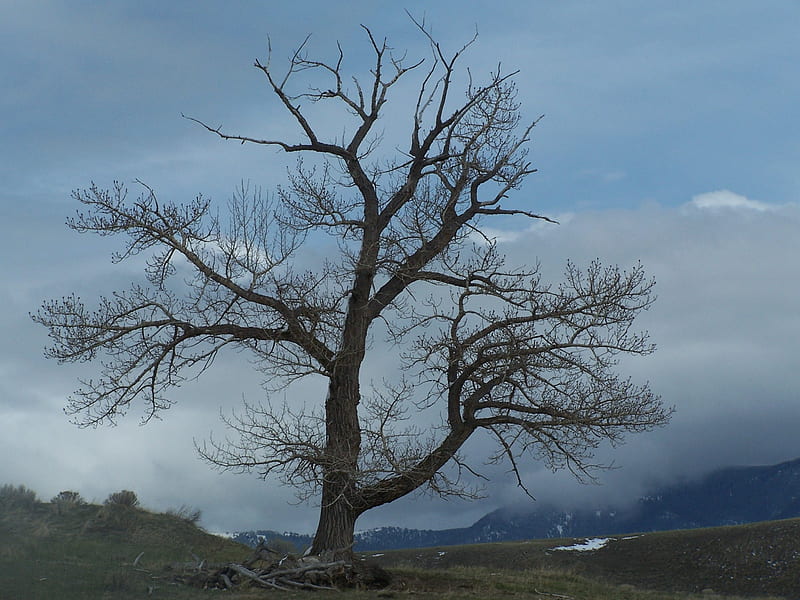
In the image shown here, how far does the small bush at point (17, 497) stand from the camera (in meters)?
23.3

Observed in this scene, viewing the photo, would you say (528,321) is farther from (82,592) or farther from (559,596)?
(82,592)

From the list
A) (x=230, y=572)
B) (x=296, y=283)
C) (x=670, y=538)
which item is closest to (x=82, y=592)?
(x=230, y=572)

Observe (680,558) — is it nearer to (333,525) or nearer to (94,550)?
(333,525)

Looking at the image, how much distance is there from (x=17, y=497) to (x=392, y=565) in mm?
11625

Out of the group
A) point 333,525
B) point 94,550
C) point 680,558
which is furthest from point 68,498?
point 680,558

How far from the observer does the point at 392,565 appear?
23797 millimetres

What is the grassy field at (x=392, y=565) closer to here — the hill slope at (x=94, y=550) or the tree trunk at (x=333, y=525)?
the hill slope at (x=94, y=550)

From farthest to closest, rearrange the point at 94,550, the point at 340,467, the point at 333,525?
the point at 94,550 < the point at 333,525 < the point at 340,467

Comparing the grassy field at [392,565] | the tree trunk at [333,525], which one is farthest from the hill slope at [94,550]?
the tree trunk at [333,525]

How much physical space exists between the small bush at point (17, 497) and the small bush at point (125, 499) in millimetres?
2405

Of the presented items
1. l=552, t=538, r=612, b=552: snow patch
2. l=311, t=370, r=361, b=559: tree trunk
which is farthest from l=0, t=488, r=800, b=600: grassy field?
l=311, t=370, r=361, b=559: tree trunk

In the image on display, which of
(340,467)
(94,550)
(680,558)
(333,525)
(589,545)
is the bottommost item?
(680,558)

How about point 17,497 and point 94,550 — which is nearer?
point 94,550

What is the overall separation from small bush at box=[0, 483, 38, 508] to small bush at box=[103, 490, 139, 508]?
241cm
